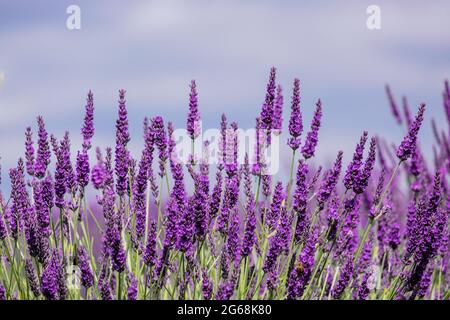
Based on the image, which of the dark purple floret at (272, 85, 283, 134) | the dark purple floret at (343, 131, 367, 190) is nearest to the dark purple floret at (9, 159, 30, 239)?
the dark purple floret at (272, 85, 283, 134)

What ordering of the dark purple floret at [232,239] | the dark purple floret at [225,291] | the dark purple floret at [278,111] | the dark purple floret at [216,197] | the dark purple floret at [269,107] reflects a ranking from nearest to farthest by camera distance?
the dark purple floret at [225,291], the dark purple floret at [232,239], the dark purple floret at [216,197], the dark purple floret at [269,107], the dark purple floret at [278,111]

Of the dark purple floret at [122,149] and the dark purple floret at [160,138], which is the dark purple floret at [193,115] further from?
the dark purple floret at [122,149]

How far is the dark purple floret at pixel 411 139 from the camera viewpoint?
3.00 m

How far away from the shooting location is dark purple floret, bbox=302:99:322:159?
3168mm

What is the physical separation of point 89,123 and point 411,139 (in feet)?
4.89

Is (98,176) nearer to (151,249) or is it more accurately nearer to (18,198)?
(18,198)

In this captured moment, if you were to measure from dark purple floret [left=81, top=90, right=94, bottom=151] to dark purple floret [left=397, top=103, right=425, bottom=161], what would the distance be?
1424 millimetres

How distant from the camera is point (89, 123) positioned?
326cm

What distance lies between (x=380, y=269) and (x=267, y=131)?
1.18 m

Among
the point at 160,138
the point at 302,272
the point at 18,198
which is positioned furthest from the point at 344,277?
the point at 18,198

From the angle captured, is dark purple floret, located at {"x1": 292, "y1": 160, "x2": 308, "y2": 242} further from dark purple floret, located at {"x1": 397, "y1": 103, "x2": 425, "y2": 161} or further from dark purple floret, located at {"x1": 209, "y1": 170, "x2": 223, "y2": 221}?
dark purple floret, located at {"x1": 397, "y1": 103, "x2": 425, "y2": 161}

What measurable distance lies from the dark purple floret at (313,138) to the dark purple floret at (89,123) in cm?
101

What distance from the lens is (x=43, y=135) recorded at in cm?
315

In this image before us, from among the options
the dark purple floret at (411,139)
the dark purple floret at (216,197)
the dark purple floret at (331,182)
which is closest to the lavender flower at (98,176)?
the dark purple floret at (216,197)
